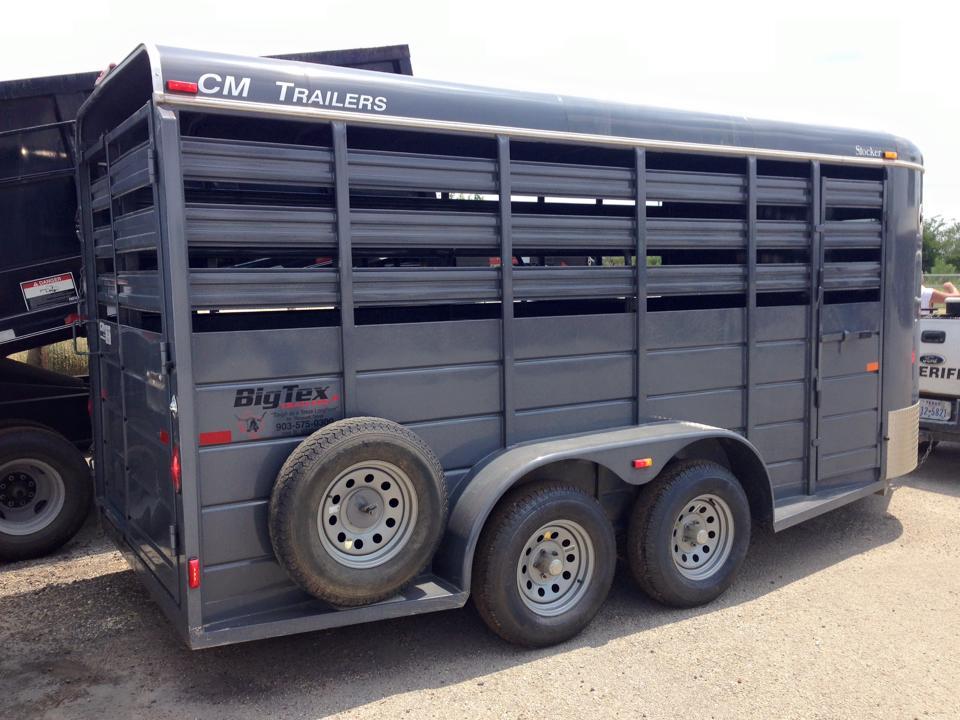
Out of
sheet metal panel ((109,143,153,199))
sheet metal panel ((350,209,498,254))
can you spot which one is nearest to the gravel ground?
sheet metal panel ((350,209,498,254))

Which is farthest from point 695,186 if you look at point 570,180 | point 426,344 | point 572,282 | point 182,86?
point 182,86

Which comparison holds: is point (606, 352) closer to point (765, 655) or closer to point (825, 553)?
point (765, 655)

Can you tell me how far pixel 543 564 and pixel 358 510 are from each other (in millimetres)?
1017

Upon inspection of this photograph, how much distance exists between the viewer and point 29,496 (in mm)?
5688

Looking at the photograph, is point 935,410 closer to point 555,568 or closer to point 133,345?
point 555,568

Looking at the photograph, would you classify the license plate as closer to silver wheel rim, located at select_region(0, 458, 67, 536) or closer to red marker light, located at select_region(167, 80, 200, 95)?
red marker light, located at select_region(167, 80, 200, 95)

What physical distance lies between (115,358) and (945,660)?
14.4ft

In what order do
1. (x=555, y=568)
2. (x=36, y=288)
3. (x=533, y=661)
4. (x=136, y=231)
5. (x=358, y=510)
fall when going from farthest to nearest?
(x=36, y=288), (x=555, y=568), (x=533, y=661), (x=136, y=231), (x=358, y=510)

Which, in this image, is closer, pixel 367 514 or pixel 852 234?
pixel 367 514

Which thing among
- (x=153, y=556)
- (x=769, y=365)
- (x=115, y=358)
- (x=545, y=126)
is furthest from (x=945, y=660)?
(x=115, y=358)

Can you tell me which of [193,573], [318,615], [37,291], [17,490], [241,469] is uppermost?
[37,291]

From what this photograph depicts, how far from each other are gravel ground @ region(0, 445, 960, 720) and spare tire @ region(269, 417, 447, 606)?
0.55 meters

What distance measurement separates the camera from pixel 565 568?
4.37 metres

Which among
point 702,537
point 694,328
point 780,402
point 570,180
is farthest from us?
point 780,402
